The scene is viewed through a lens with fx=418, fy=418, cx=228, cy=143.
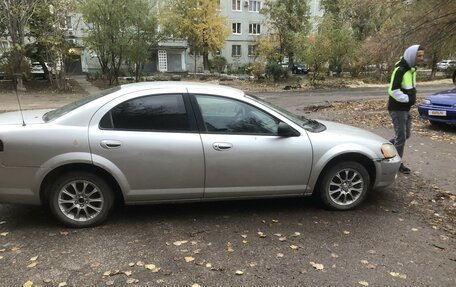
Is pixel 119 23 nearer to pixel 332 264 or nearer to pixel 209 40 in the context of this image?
pixel 209 40

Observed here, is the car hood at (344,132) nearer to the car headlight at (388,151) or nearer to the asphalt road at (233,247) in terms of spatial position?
the car headlight at (388,151)

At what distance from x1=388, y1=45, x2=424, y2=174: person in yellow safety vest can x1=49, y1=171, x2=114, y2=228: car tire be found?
4.12 meters

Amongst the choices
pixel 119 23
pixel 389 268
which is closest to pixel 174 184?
pixel 389 268

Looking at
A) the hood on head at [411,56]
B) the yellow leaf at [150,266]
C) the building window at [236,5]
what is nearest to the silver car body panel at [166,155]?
the yellow leaf at [150,266]

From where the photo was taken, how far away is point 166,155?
427 centimetres

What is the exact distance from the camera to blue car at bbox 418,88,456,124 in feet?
32.0

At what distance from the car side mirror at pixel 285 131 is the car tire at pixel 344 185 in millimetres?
612

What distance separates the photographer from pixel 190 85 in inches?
183

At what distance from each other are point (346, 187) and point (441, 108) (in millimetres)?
6444

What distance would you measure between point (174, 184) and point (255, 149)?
0.93 m

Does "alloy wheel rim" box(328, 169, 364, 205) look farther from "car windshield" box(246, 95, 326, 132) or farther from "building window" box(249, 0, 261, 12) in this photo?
"building window" box(249, 0, 261, 12)

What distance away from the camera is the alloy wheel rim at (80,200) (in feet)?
13.9

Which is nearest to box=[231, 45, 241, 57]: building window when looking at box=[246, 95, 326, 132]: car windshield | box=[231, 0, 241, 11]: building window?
box=[231, 0, 241, 11]: building window

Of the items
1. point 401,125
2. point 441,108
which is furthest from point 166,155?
point 441,108
